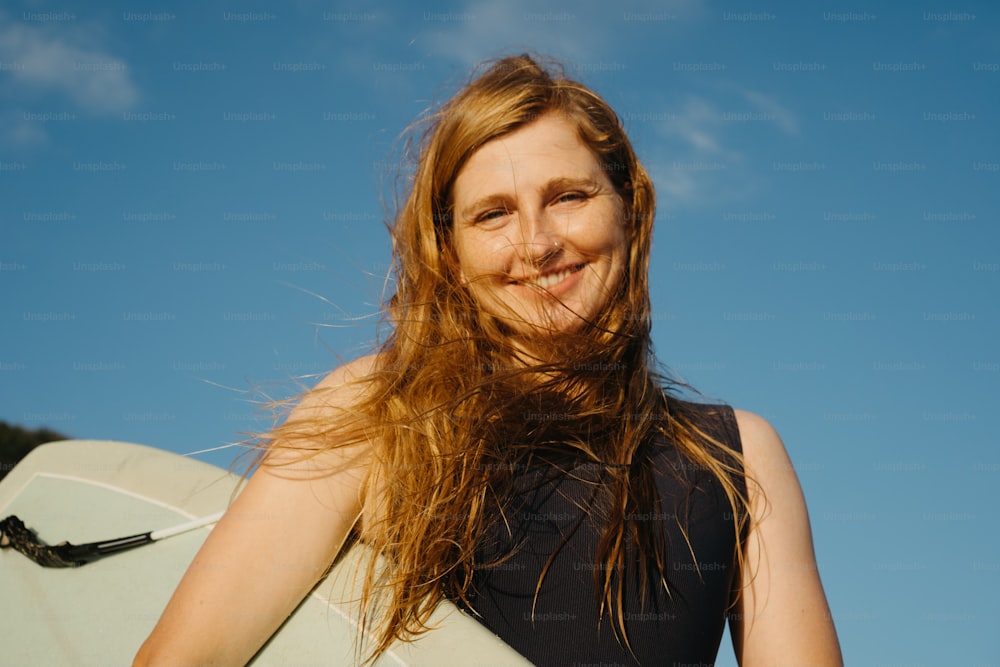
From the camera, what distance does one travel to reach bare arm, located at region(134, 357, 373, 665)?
1.39 m

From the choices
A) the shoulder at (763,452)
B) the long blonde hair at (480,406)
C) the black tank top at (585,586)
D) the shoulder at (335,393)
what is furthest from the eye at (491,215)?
the shoulder at (763,452)

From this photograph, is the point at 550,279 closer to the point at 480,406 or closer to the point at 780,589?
the point at 480,406

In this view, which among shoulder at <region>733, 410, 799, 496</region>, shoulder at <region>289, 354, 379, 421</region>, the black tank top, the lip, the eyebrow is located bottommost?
the black tank top

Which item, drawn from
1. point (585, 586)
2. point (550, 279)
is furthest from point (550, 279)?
point (585, 586)

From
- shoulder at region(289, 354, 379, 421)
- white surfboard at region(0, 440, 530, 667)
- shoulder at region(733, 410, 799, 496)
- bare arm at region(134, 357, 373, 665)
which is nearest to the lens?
bare arm at region(134, 357, 373, 665)

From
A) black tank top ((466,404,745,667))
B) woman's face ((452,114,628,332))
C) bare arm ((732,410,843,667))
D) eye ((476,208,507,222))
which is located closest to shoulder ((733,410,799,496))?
bare arm ((732,410,843,667))

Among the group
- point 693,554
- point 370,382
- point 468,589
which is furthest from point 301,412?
point 693,554

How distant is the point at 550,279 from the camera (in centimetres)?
182

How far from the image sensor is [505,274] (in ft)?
5.97

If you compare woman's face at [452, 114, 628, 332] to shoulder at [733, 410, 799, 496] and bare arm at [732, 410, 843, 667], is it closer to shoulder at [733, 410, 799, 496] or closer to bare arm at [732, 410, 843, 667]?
shoulder at [733, 410, 799, 496]

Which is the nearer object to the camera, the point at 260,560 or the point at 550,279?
the point at 260,560

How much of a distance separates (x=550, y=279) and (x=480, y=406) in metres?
0.31

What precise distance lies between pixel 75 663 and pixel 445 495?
949mm

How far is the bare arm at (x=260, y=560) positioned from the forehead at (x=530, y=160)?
61cm
